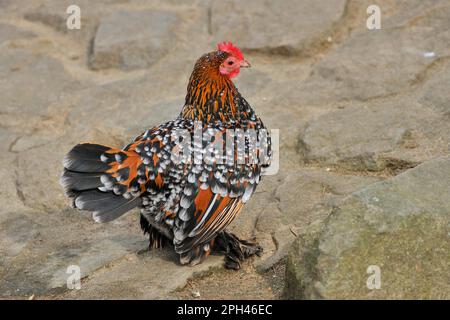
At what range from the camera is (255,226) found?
170 inches

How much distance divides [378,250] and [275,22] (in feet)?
10.9

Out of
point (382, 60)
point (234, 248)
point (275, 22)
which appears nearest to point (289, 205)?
point (234, 248)

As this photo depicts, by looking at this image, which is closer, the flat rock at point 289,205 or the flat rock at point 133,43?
the flat rock at point 289,205

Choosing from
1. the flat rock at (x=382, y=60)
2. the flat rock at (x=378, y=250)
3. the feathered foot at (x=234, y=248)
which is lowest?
the feathered foot at (x=234, y=248)

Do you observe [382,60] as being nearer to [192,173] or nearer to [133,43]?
[133,43]

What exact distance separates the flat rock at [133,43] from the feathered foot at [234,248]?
2.40 metres

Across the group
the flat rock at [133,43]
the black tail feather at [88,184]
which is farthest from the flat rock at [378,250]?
the flat rock at [133,43]

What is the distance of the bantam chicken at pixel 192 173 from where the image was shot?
366 centimetres

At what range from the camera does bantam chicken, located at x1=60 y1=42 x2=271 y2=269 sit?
366 cm

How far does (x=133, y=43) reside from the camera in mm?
6066

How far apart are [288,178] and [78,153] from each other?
1.52 meters

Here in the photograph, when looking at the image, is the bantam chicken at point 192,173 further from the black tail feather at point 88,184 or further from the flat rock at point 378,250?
the flat rock at point 378,250

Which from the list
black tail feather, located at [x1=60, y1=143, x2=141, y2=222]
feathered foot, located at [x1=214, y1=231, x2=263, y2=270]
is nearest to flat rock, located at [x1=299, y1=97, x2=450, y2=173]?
feathered foot, located at [x1=214, y1=231, x2=263, y2=270]

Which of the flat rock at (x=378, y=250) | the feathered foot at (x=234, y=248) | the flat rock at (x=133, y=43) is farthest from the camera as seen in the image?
the flat rock at (x=133, y=43)
